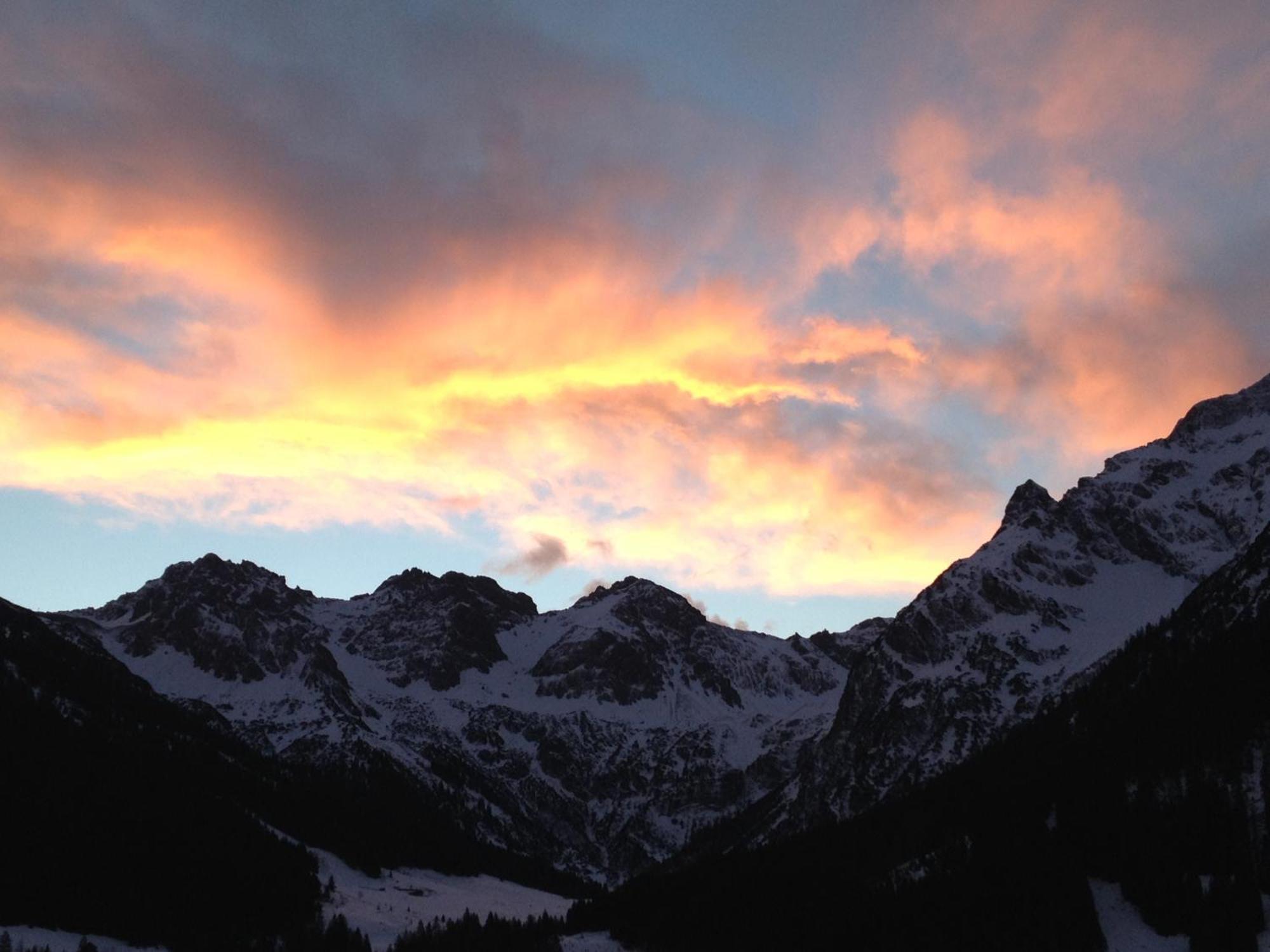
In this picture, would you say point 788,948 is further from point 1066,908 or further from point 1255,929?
point 1255,929

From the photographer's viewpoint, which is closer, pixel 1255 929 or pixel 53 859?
pixel 1255 929

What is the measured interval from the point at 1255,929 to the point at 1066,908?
25.7 meters

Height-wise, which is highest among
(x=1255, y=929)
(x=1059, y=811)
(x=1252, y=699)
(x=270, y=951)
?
(x=1252, y=699)

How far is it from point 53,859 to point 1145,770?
577 feet

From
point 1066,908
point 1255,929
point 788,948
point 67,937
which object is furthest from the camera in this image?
point 788,948

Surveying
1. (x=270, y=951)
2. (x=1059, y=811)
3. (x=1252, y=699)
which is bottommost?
(x=270, y=951)

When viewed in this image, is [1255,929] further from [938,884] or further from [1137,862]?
[938,884]

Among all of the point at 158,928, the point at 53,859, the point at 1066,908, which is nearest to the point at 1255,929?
the point at 1066,908

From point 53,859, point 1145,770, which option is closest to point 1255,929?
point 1145,770

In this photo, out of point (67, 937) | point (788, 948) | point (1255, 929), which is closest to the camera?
point (1255, 929)

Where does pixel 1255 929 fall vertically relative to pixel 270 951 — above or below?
above

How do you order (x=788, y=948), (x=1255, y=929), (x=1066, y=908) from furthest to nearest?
1. (x=788, y=948)
2. (x=1066, y=908)
3. (x=1255, y=929)

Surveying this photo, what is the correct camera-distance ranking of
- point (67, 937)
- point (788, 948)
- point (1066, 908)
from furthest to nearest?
1. point (788, 948)
2. point (67, 937)
3. point (1066, 908)

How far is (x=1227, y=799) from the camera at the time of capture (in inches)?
6781
